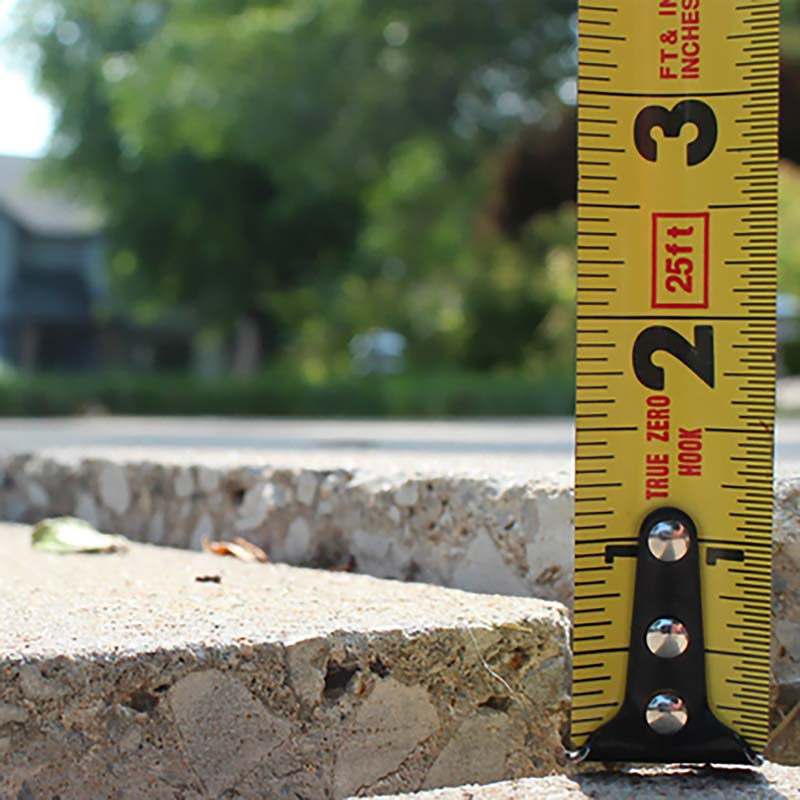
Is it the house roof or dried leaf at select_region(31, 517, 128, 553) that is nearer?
dried leaf at select_region(31, 517, 128, 553)

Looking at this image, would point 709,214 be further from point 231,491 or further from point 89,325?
point 89,325

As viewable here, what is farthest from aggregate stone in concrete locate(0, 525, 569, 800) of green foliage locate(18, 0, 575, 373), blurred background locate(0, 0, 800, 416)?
green foliage locate(18, 0, 575, 373)

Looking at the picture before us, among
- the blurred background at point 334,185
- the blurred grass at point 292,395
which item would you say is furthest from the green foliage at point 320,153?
the blurred grass at point 292,395

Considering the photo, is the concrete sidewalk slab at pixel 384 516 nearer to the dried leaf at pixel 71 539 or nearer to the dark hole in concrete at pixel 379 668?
the dried leaf at pixel 71 539

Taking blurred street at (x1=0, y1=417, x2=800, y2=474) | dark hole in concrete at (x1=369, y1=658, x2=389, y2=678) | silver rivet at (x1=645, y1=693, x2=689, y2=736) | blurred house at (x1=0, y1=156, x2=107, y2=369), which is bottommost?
silver rivet at (x1=645, y1=693, x2=689, y2=736)

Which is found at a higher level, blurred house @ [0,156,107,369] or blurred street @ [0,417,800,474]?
blurred house @ [0,156,107,369]

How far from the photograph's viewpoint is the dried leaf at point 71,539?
2.85 metres

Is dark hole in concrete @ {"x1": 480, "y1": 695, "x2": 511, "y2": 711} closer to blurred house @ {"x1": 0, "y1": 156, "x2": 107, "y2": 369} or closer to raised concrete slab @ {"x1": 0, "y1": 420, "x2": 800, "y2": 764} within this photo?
raised concrete slab @ {"x1": 0, "y1": 420, "x2": 800, "y2": 764}

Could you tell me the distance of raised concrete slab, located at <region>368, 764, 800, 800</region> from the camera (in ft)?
5.43

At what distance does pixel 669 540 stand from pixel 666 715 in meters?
0.25

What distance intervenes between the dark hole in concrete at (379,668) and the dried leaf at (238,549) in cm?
89

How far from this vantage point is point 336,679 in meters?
1.89

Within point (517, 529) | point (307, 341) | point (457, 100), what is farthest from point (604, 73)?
point (307, 341)

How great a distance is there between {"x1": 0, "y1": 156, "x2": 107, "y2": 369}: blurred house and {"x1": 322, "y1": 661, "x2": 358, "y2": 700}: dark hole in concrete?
81.3ft
